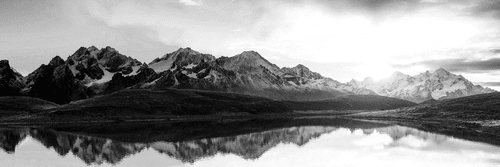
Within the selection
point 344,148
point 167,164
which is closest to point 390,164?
point 344,148

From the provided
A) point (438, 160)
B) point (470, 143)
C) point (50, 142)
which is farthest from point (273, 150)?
point (50, 142)

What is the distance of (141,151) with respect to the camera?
75.6 m

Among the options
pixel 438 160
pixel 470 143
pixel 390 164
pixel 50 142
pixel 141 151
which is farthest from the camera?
pixel 50 142

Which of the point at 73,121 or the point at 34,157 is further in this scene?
the point at 73,121

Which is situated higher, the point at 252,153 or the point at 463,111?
the point at 463,111

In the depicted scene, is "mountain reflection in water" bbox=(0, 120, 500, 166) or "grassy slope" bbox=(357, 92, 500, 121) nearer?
→ "mountain reflection in water" bbox=(0, 120, 500, 166)

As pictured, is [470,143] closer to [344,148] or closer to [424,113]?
[344,148]

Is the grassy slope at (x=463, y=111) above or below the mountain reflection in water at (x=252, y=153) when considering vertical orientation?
above

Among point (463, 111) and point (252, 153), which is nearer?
point (252, 153)

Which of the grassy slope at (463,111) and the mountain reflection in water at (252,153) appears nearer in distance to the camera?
the mountain reflection in water at (252,153)

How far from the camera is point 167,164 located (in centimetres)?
5912

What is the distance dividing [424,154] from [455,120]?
94.2 metres

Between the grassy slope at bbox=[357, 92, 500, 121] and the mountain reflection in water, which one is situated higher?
the grassy slope at bbox=[357, 92, 500, 121]

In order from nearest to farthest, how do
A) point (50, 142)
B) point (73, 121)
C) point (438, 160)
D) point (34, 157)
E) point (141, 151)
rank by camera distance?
point (438, 160)
point (34, 157)
point (141, 151)
point (50, 142)
point (73, 121)
